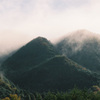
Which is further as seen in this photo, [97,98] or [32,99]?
[32,99]

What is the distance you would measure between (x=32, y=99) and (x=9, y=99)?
73.8 feet

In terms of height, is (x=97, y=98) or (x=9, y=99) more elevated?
(x=9, y=99)

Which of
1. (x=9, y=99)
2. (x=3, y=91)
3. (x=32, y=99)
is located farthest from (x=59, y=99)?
(x=3, y=91)

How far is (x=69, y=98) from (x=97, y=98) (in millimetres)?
9456

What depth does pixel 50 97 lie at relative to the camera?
6272 cm

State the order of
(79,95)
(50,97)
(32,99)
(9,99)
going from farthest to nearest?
(32,99) → (9,99) → (50,97) → (79,95)

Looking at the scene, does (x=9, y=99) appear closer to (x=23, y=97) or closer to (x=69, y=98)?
(x=23, y=97)

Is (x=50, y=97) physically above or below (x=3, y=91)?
below

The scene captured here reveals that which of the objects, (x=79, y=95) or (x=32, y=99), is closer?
(x=79, y=95)

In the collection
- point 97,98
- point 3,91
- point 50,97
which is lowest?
point 97,98

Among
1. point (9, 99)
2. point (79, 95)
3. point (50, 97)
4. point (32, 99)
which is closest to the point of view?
point (79, 95)

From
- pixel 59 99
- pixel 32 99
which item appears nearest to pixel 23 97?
pixel 32 99

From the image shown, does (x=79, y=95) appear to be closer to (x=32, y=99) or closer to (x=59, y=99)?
(x=59, y=99)

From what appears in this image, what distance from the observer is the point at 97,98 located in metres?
64.4
